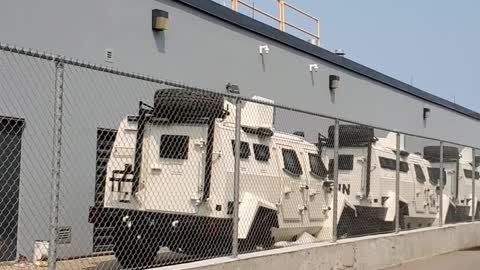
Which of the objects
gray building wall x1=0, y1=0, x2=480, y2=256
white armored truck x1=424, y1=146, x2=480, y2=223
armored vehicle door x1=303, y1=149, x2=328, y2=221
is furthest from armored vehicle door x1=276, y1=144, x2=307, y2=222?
white armored truck x1=424, y1=146, x2=480, y2=223

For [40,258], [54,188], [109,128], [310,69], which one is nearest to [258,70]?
[310,69]

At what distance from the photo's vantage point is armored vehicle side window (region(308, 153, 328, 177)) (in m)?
11.4

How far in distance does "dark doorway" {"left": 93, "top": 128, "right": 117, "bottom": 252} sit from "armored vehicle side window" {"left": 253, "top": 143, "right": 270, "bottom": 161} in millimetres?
2291

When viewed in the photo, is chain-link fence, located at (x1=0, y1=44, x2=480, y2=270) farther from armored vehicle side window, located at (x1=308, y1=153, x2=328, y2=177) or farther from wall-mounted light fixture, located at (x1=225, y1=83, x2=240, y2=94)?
wall-mounted light fixture, located at (x1=225, y1=83, x2=240, y2=94)

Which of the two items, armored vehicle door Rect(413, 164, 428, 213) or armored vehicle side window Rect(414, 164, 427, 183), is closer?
armored vehicle door Rect(413, 164, 428, 213)

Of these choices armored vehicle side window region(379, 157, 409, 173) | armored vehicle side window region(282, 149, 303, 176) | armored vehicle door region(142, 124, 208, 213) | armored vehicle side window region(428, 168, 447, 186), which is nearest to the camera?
armored vehicle door region(142, 124, 208, 213)

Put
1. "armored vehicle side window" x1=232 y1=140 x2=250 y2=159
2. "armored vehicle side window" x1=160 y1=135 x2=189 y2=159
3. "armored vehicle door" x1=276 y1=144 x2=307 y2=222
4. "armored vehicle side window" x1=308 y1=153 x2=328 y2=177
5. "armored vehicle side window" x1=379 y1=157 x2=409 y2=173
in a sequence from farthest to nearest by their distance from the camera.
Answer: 1. "armored vehicle side window" x1=379 y1=157 x2=409 y2=173
2. "armored vehicle side window" x1=308 y1=153 x2=328 y2=177
3. "armored vehicle door" x1=276 y1=144 x2=307 y2=222
4. "armored vehicle side window" x1=232 y1=140 x2=250 y2=159
5. "armored vehicle side window" x1=160 y1=135 x2=189 y2=159

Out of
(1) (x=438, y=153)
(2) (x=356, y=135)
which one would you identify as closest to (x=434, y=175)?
(1) (x=438, y=153)

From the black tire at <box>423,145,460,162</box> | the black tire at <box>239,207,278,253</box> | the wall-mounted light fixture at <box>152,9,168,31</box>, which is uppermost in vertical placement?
the wall-mounted light fixture at <box>152,9,168,31</box>

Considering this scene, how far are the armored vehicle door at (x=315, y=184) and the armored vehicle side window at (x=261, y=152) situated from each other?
3.86 ft

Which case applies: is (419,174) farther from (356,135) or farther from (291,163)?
(291,163)

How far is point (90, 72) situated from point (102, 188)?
219 cm

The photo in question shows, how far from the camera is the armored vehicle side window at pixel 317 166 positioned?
1142 centimetres

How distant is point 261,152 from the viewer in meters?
10.2
